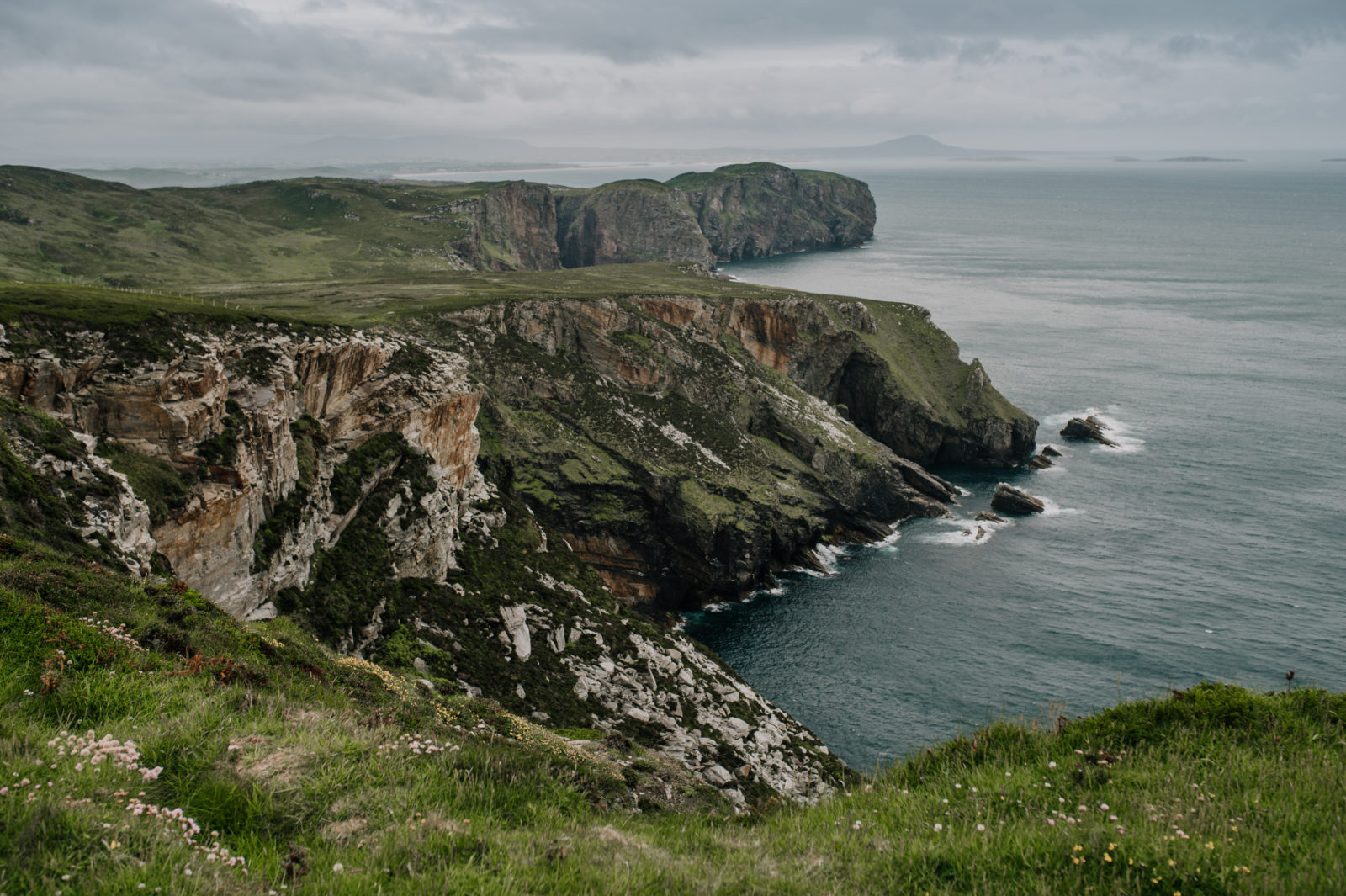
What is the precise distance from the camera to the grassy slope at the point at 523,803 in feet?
28.1

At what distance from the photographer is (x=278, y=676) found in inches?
609

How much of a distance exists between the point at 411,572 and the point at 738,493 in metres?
42.2

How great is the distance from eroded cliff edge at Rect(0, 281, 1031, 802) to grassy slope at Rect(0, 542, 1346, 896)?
9721 mm

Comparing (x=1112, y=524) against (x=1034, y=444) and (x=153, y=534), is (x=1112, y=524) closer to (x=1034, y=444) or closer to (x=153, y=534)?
(x=1034, y=444)

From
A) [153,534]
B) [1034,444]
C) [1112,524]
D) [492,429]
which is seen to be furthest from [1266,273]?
[153,534]

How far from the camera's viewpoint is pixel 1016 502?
8300 cm

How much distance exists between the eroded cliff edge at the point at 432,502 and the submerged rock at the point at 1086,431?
37.6 meters

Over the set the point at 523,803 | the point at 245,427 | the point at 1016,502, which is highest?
the point at 245,427

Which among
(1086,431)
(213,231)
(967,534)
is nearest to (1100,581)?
(967,534)

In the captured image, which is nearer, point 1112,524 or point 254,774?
point 254,774

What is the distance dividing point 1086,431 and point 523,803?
344 ft

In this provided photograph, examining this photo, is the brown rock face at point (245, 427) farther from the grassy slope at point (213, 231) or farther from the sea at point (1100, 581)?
the grassy slope at point (213, 231)

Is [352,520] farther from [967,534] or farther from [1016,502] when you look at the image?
[1016,502]

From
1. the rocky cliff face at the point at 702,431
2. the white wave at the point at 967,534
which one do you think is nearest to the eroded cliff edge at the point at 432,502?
the rocky cliff face at the point at 702,431
